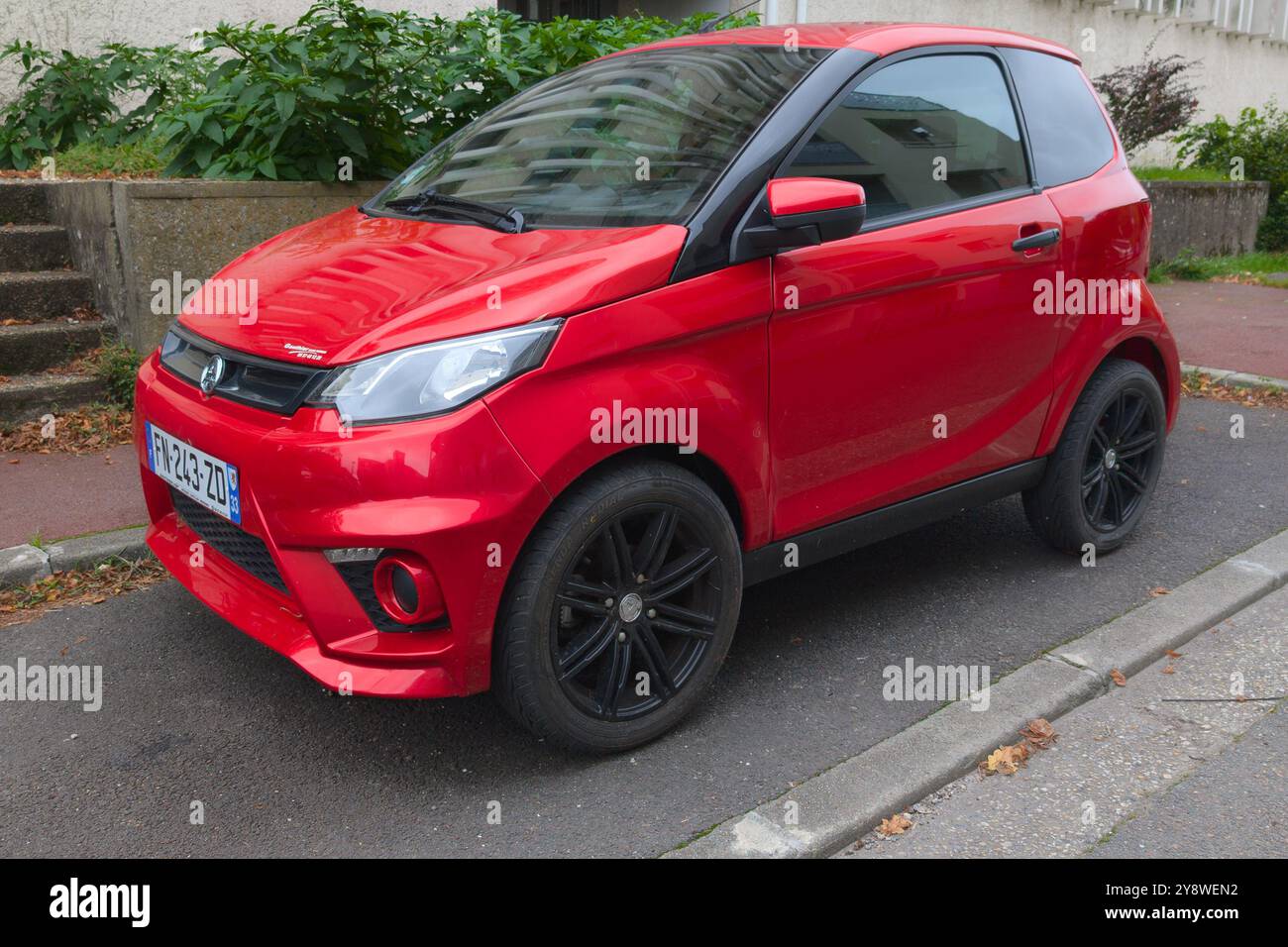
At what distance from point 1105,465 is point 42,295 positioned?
5185 mm

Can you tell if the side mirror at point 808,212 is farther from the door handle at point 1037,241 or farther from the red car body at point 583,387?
the door handle at point 1037,241

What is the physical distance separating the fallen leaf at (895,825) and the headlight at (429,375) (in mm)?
1394

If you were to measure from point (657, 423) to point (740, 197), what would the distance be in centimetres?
67

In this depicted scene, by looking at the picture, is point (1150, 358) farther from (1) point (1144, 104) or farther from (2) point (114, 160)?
(1) point (1144, 104)

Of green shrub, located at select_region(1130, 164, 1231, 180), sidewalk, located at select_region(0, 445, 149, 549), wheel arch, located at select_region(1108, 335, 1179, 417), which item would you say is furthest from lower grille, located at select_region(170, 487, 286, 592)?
green shrub, located at select_region(1130, 164, 1231, 180)

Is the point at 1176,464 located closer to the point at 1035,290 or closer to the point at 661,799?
the point at 1035,290

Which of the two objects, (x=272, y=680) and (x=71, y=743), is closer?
(x=71, y=743)

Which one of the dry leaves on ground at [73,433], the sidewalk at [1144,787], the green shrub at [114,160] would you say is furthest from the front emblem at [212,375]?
the green shrub at [114,160]

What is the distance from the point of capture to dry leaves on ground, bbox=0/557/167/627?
4008 mm

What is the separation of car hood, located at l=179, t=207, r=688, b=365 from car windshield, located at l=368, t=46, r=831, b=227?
18cm

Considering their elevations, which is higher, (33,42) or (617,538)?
(33,42)

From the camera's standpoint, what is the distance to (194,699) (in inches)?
134

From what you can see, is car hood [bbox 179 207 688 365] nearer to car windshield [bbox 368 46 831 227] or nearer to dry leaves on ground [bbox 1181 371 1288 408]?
car windshield [bbox 368 46 831 227]
